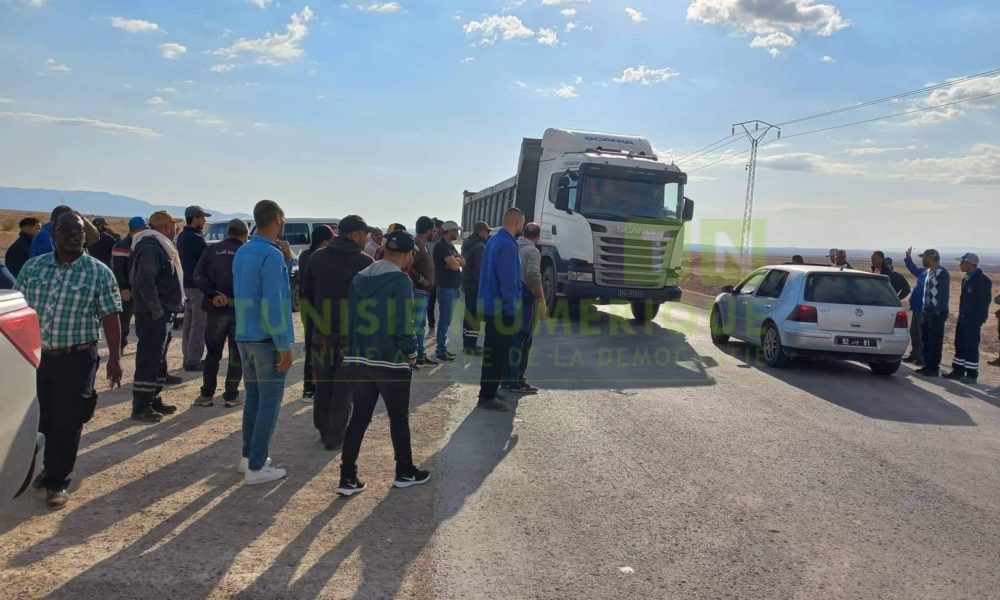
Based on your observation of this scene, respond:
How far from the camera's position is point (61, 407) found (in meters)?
4.55

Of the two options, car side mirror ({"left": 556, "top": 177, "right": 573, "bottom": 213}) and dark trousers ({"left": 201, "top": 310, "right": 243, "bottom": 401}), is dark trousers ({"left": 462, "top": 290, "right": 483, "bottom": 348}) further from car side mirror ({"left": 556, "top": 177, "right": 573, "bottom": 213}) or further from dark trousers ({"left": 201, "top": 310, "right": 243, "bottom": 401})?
dark trousers ({"left": 201, "top": 310, "right": 243, "bottom": 401})

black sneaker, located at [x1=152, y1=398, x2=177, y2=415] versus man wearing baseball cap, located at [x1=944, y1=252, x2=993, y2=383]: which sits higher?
man wearing baseball cap, located at [x1=944, y1=252, x2=993, y2=383]

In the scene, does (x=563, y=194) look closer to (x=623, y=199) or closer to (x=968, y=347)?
(x=623, y=199)

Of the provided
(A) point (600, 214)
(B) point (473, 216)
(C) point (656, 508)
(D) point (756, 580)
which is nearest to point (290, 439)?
(C) point (656, 508)

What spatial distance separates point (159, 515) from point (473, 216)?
19.2m

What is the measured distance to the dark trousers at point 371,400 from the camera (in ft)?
15.6

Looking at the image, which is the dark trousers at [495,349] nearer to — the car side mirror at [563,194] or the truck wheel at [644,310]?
the car side mirror at [563,194]

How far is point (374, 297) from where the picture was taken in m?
4.68

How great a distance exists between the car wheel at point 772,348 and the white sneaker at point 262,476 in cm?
773

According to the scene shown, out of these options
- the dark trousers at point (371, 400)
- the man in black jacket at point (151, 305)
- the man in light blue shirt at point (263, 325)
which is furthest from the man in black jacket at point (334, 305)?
the man in black jacket at point (151, 305)

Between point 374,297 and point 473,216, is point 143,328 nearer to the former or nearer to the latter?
point 374,297

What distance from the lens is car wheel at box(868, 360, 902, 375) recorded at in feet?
33.2

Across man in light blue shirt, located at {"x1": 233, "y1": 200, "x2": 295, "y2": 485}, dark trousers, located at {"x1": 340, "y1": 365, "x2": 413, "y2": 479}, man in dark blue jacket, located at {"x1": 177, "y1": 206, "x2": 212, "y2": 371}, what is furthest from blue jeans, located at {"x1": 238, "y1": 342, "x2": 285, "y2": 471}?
man in dark blue jacket, located at {"x1": 177, "y1": 206, "x2": 212, "y2": 371}

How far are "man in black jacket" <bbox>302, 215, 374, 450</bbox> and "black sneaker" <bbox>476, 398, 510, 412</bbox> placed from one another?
1880 mm
